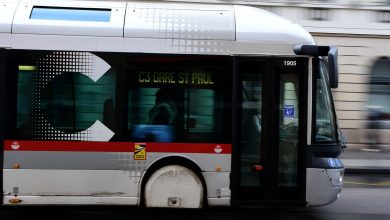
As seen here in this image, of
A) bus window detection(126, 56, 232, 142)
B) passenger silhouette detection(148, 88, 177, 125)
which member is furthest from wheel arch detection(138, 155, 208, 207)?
passenger silhouette detection(148, 88, 177, 125)

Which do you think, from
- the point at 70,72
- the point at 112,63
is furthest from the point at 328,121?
the point at 70,72

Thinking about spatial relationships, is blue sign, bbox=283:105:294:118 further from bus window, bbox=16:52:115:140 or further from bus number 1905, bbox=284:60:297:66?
bus window, bbox=16:52:115:140

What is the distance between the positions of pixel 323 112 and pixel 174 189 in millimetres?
2190

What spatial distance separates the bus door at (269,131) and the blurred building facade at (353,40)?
12.6 meters

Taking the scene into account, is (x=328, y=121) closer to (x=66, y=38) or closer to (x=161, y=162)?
(x=161, y=162)

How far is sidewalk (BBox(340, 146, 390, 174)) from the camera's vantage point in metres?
14.9

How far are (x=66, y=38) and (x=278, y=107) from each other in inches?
112

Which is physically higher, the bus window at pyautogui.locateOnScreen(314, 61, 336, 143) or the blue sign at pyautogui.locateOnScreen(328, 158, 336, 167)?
the bus window at pyautogui.locateOnScreen(314, 61, 336, 143)

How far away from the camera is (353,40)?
20391 mm

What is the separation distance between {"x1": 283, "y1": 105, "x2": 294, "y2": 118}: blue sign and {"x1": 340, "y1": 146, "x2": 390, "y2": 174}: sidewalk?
291 inches

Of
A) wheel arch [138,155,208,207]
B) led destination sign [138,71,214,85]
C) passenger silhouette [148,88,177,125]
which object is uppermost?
led destination sign [138,71,214,85]

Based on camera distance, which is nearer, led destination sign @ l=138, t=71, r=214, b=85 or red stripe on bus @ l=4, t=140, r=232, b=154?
red stripe on bus @ l=4, t=140, r=232, b=154

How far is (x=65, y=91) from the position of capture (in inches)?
300

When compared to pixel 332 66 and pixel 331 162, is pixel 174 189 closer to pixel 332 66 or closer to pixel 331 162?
pixel 331 162
